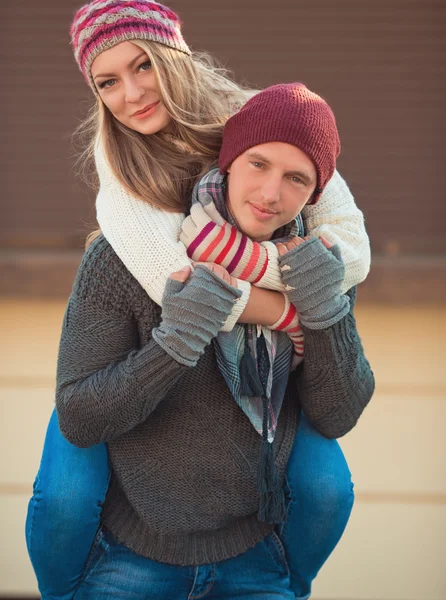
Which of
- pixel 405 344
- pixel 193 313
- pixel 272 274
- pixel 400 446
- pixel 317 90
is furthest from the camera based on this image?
pixel 405 344

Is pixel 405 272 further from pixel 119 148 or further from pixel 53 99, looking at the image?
pixel 119 148

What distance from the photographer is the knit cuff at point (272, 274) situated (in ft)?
4.99

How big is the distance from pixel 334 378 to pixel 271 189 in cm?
40

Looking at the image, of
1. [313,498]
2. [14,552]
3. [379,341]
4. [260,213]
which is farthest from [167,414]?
[379,341]

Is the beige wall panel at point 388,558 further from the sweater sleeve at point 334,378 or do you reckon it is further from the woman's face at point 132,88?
the woman's face at point 132,88

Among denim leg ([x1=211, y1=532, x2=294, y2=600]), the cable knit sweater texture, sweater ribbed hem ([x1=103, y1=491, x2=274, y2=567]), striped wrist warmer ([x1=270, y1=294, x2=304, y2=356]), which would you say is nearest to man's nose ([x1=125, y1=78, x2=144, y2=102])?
the cable knit sweater texture

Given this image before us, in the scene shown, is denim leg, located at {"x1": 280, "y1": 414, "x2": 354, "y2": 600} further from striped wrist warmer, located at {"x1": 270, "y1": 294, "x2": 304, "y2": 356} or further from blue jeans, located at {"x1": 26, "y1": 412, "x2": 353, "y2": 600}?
striped wrist warmer, located at {"x1": 270, "y1": 294, "x2": 304, "y2": 356}

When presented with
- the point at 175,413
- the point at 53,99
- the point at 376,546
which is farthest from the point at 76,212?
the point at 175,413

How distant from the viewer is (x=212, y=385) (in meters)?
1.61

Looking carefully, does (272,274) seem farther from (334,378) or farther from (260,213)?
(334,378)

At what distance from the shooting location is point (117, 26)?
1622 mm

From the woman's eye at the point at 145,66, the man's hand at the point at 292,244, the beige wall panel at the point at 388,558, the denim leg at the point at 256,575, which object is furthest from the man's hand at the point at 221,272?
the beige wall panel at the point at 388,558

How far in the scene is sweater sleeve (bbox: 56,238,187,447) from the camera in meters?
1.48

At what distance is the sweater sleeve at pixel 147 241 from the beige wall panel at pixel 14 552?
1974 mm
